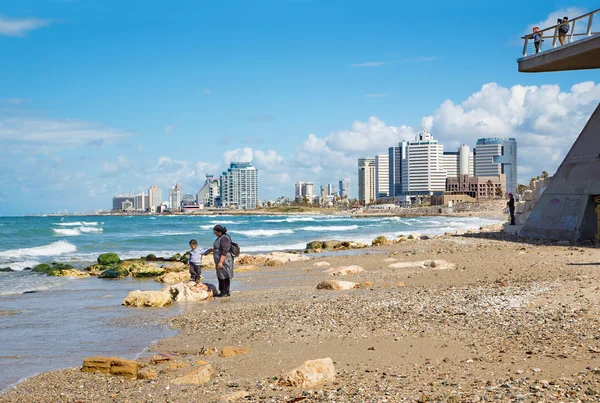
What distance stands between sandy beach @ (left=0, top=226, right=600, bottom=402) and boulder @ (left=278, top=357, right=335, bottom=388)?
9 centimetres

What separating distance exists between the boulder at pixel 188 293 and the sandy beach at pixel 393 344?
0.66m

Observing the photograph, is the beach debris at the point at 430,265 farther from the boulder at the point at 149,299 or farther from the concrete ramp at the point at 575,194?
the boulder at the point at 149,299

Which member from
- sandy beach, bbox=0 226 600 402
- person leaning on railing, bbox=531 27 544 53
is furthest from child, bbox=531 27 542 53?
sandy beach, bbox=0 226 600 402

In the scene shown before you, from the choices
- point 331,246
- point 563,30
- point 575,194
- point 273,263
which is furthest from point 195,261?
point 331,246

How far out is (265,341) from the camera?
30.7ft

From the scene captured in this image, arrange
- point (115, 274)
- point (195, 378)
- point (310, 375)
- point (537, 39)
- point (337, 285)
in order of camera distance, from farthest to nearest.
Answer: point (537, 39) → point (115, 274) → point (337, 285) → point (195, 378) → point (310, 375)

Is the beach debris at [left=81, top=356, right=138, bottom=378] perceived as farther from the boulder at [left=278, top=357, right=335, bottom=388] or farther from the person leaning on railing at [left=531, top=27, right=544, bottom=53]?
the person leaning on railing at [left=531, top=27, right=544, bottom=53]

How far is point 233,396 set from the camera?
646 centimetres

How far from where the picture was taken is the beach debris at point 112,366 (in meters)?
7.81

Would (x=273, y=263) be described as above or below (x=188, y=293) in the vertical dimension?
below

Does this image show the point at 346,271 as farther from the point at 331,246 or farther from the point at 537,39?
the point at 331,246

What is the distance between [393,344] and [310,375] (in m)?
2.12

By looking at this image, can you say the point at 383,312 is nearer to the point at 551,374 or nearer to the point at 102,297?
the point at 551,374

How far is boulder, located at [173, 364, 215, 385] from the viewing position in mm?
7238
